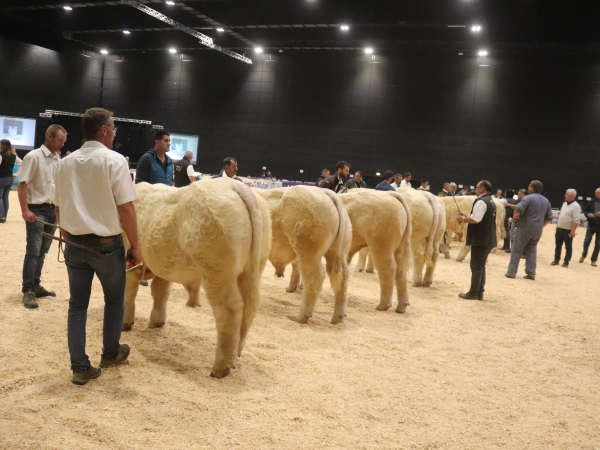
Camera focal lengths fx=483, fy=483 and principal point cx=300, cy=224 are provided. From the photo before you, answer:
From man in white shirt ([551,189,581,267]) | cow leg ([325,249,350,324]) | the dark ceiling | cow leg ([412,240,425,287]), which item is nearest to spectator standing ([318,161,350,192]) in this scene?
cow leg ([412,240,425,287])

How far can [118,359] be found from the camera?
13.3 feet

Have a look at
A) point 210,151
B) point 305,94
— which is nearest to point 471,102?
point 305,94

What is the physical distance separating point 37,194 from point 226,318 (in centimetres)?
293

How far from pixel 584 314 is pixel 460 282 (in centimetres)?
237

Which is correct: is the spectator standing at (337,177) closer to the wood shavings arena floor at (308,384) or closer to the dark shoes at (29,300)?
the wood shavings arena floor at (308,384)

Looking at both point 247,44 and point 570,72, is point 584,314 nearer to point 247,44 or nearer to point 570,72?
→ point 570,72

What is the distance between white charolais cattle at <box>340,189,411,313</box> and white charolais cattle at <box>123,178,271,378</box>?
256cm

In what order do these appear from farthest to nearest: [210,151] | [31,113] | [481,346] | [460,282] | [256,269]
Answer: [210,151]
[31,113]
[460,282]
[481,346]
[256,269]

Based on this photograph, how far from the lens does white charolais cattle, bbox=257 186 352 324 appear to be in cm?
580

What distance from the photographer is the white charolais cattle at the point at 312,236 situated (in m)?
5.80

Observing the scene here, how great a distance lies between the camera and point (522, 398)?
4.29 meters

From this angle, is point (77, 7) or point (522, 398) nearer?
point (522, 398)

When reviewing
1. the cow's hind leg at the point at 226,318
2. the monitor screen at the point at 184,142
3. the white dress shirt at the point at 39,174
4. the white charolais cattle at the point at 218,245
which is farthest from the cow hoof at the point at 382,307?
the monitor screen at the point at 184,142

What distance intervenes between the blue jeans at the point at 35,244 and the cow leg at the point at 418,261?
5.95 metres
